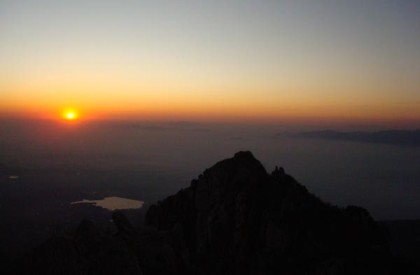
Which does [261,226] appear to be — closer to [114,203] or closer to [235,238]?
[235,238]

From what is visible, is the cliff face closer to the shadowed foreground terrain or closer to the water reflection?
the shadowed foreground terrain

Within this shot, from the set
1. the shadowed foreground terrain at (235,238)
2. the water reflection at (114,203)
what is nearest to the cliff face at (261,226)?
the shadowed foreground terrain at (235,238)

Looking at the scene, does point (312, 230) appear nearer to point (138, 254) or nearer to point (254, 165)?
point (254, 165)

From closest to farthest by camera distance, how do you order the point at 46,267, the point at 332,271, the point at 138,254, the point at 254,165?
1. the point at 46,267
2. the point at 138,254
3. the point at 332,271
4. the point at 254,165

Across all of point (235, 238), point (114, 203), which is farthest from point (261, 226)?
point (114, 203)

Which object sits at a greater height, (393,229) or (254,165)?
(254,165)

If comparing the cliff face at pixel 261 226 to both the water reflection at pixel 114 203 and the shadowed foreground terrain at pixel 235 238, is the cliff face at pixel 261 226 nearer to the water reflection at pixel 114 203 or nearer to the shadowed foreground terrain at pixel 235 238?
the shadowed foreground terrain at pixel 235 238

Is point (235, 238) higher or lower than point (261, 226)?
lower

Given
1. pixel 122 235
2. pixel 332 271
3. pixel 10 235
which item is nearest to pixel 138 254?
pixel 122 235
